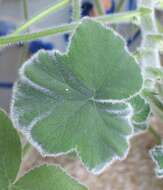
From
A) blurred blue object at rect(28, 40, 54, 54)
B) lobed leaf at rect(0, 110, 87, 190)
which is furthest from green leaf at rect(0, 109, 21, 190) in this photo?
blurred blue object at rect(28, 40, 54, 54)

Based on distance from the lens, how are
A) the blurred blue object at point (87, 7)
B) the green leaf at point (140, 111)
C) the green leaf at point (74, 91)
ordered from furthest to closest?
the blurred blue object at point (87, 7), the green leaf at point (140, 111), the green leaf at point (74, 91)

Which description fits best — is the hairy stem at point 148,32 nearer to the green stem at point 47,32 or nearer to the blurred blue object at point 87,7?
the green stem at point 47,32

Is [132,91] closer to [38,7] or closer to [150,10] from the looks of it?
[150,10]

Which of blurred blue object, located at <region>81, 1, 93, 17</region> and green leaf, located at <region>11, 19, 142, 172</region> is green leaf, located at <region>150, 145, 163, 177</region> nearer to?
green leaf, located at <region>11, 19, 142, 172</region>

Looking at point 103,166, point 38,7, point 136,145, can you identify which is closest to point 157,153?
point 103,166

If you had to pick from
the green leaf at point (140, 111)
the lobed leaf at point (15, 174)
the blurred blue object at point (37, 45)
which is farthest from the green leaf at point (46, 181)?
the blurred blue object at point (37, 45)

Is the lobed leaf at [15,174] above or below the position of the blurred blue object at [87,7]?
above
